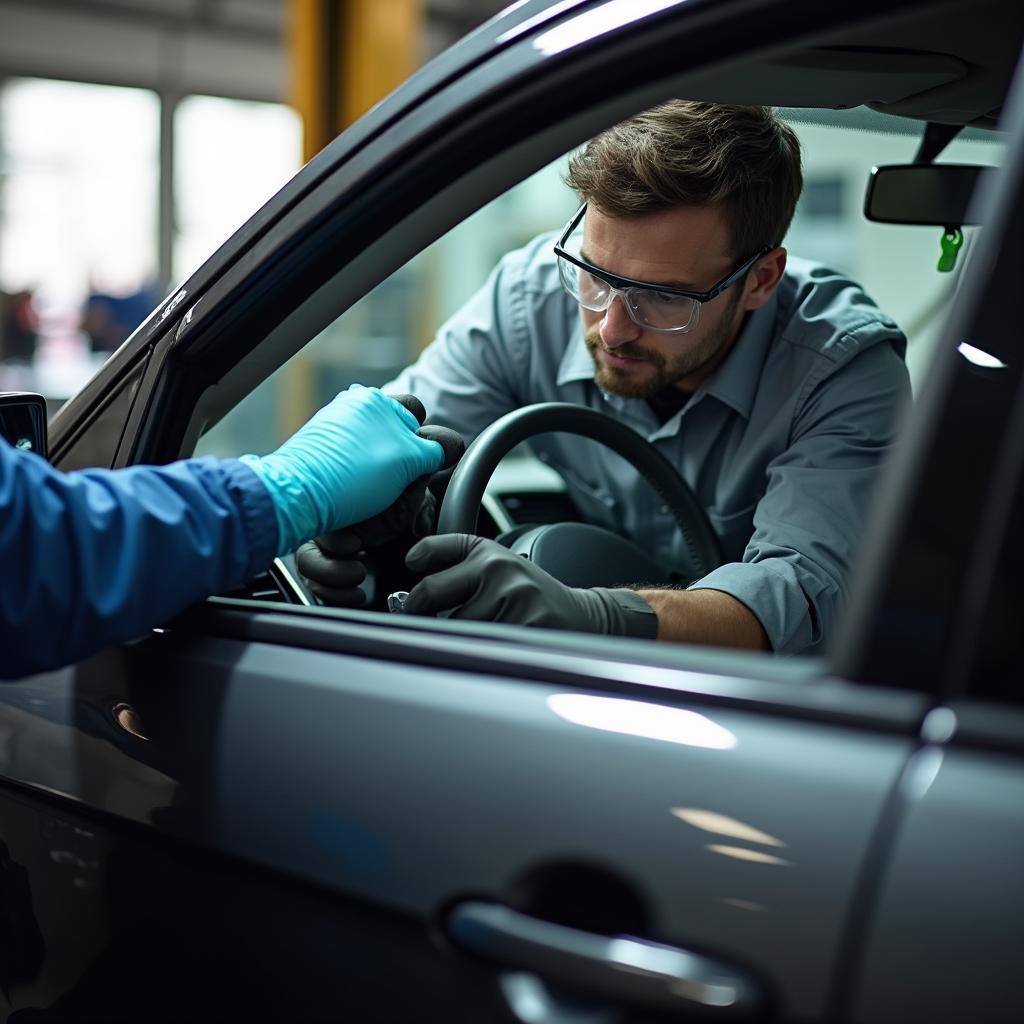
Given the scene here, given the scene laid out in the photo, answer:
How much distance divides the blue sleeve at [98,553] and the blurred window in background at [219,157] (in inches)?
281

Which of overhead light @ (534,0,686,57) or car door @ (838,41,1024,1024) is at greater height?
overhead light @ (534,0,686,57)

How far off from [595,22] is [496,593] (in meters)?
Result: 0.54

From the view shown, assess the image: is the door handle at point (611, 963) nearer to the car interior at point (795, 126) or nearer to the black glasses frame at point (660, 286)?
the car interior at point (795, 126)

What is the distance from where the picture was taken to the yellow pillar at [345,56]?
518 centimetres

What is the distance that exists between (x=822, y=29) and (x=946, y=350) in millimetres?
Result: 263

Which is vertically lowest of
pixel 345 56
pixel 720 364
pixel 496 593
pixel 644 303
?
pixel 496 593

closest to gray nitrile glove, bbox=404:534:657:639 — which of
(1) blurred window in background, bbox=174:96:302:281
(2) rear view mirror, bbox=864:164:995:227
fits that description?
(2) rear view mirror, bbox=864:164:995:227

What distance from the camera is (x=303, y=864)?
0.93 metres

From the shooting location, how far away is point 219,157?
822cm

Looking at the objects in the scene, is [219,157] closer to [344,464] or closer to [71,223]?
[71,223]

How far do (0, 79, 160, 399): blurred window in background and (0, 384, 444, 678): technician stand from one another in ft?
24.6

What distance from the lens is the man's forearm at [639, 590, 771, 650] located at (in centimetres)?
139

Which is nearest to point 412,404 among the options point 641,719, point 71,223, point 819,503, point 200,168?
point 819,503

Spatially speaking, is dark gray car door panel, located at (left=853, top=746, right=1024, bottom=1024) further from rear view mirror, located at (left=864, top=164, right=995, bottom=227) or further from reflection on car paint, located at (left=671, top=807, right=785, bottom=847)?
rear view mirror, located at (left=864, top=164, right=995, bottom=227)
